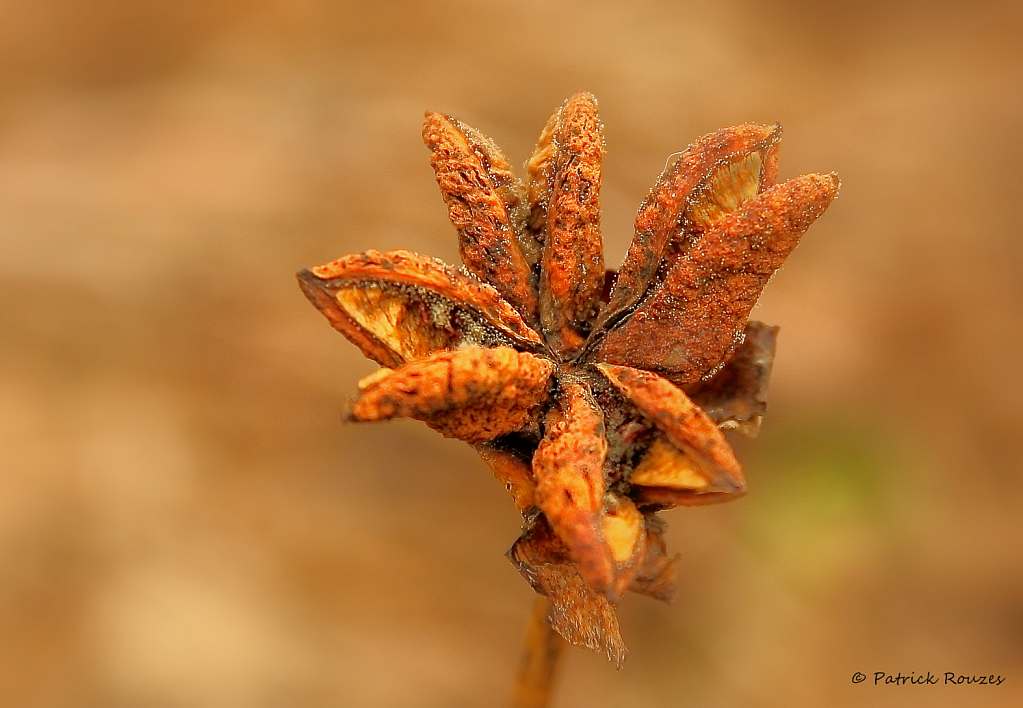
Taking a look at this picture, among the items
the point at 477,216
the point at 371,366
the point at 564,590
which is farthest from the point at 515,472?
the point at 371,366

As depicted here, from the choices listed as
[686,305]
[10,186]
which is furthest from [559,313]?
[10,186]

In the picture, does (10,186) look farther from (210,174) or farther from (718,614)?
(718,614)

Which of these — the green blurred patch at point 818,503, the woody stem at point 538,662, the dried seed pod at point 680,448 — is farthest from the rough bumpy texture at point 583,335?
the green blurred patch at point 818,503

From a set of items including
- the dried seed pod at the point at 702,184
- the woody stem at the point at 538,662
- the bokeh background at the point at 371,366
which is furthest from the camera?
the bokeh background at the point at 371,366

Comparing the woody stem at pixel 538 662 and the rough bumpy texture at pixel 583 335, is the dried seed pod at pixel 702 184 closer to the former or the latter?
the rough bumpy texture at pixel 583 335

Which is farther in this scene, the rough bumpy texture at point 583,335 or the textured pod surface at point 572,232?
the textured pod surface at point 572,232

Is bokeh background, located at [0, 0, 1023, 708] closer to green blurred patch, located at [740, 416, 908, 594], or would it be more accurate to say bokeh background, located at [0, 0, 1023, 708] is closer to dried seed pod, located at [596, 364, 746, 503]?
green blurred patch, located at [740, 416, 908, 594]
